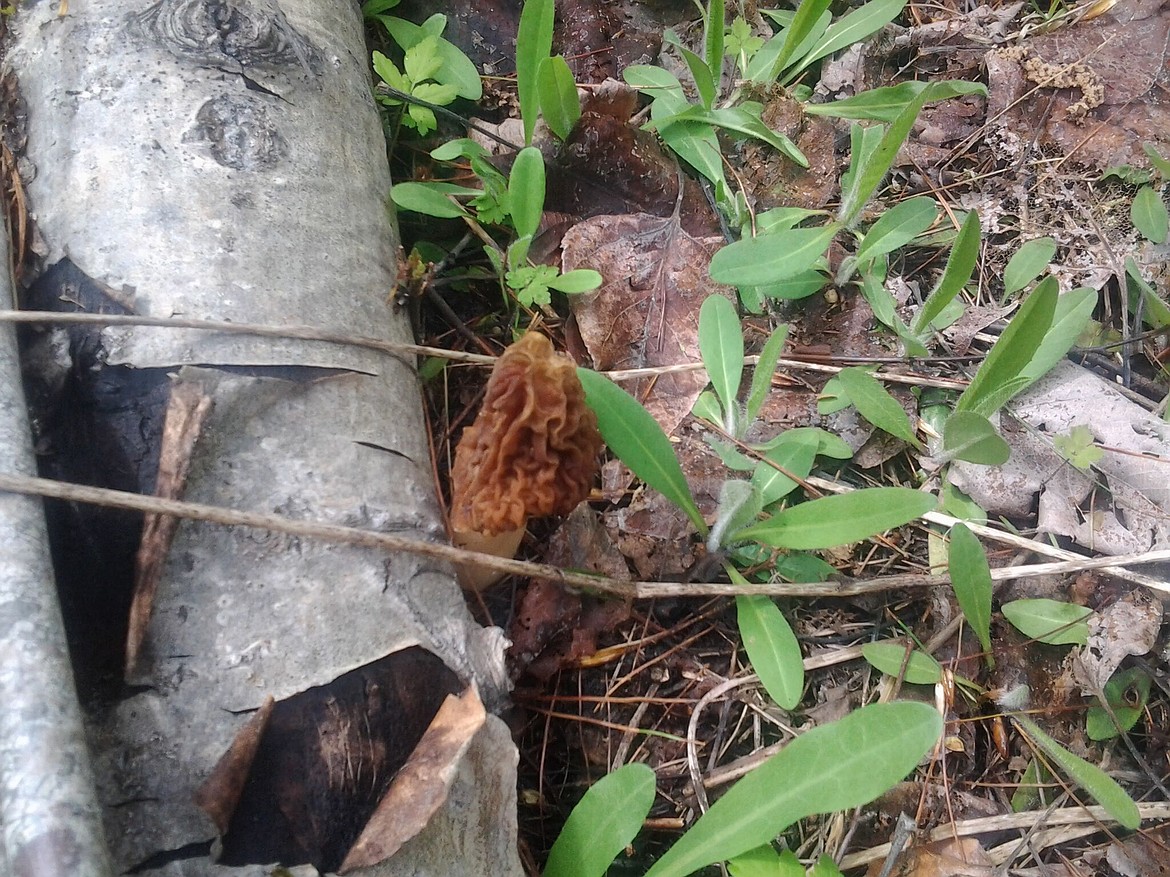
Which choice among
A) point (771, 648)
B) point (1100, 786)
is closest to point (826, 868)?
point (771, 648)

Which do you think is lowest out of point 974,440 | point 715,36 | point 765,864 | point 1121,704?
point 765,864

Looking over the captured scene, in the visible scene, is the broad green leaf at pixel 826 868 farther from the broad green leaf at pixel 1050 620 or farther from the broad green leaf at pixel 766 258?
the broad green leaf at pixel 766 258

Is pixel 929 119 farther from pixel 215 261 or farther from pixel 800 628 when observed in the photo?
pixel 215 261

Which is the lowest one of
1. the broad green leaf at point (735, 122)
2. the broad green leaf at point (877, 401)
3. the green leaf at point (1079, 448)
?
the green leaf at point (1079, 448)

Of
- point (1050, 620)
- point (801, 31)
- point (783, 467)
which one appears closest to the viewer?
point (1050, 620)

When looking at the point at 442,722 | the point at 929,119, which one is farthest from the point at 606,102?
the point at 442,722

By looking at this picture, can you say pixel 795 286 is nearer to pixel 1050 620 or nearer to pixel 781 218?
pixel 781 218

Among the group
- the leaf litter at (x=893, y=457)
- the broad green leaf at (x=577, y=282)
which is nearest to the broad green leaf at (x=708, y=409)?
the leaf litter at (x=893, y=457)
